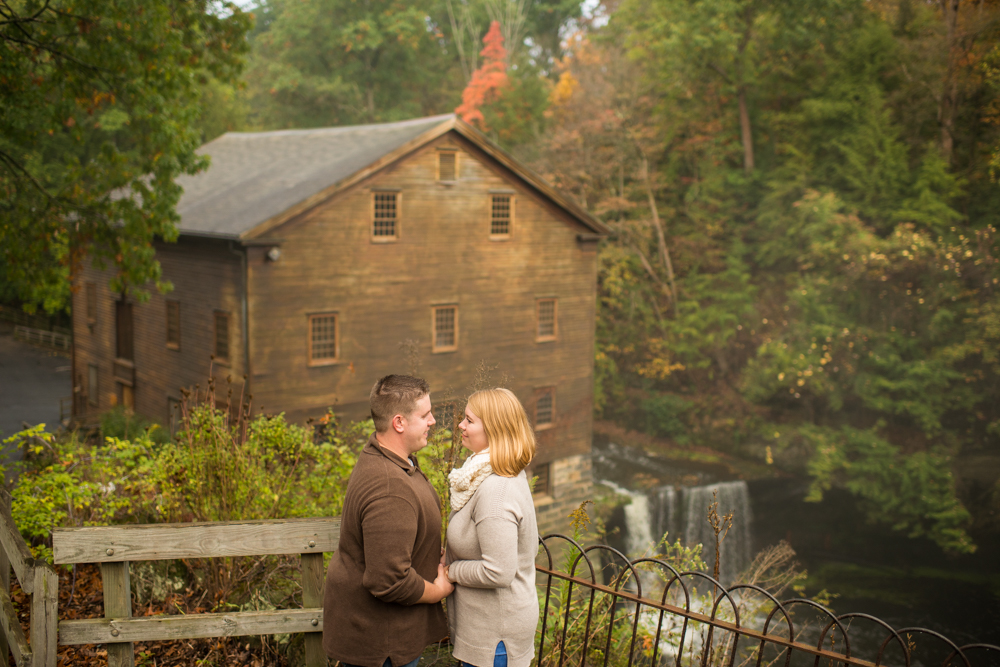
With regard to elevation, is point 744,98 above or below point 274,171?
above

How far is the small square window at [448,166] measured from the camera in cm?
2156

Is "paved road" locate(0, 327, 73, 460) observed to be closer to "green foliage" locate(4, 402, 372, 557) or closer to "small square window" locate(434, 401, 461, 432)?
"green foliage" locate(4, 402, 372, 557)

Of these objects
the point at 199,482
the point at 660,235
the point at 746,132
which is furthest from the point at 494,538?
the point at 746,132

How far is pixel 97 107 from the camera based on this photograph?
13672 mm

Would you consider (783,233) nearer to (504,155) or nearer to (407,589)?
(504,155)

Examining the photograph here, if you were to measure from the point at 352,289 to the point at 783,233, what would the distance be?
20596 millimetres

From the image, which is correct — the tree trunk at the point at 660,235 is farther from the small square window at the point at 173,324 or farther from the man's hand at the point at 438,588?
the man's hand at the point at 438,588

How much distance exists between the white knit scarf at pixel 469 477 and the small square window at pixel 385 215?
1783 cm

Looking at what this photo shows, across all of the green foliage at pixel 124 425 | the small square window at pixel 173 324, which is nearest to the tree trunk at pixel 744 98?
the small square window at pixel 173 324

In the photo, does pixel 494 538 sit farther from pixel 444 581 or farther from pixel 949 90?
pixel 949 90

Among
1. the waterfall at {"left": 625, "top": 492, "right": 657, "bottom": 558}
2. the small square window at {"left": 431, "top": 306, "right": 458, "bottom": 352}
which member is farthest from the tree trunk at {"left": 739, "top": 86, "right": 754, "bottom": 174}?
the small square window at {"left": 431, "top": 306, "right": 458, "bottom": 352}

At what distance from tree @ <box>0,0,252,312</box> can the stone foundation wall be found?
45.3 feet

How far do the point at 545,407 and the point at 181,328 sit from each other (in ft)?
34.7

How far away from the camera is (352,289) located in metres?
20.4
